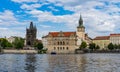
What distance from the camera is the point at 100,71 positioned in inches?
1575

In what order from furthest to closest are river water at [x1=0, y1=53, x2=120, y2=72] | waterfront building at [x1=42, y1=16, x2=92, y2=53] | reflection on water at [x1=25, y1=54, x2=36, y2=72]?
waterfront building at [x1=42, y1=16, x2=92, y2=53], reflection on water at [x1=25, y1=54, x2=36, y2=72], river water at [x1=0, y1=53, x2=120, y2=72]

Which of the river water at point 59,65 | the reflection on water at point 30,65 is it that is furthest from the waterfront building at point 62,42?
the river water at point 59,65

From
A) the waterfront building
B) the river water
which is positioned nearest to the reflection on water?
the river water

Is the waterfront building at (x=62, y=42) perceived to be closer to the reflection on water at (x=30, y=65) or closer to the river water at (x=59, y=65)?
the reflection on water at (x=30, y=65)

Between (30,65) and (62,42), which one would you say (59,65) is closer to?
(30,65)

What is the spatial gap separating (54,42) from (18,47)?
81.0ft

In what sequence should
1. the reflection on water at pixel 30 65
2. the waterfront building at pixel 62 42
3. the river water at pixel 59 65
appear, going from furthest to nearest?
the waterfront building at pixel 62 42 < the reflection on water at pixel 30 65 < the river water at pixel 59 65

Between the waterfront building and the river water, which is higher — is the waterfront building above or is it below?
above

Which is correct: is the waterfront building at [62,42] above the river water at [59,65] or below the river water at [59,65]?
above

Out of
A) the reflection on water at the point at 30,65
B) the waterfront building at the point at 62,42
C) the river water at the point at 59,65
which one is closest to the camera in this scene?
the river water at the point at 59,65

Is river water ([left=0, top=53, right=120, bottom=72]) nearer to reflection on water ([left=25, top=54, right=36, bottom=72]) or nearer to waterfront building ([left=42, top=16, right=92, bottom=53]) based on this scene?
reflection on water ([left=25, top=54, right=36, bottom=72])

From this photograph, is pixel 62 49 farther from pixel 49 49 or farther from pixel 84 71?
pixel 84 71

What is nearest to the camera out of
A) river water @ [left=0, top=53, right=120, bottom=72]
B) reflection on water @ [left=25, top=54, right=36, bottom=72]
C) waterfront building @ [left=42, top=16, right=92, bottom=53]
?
river water @ [left=0, top=53, right=120, bottom=72]

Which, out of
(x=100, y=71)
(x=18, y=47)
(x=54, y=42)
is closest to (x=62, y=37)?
(x=54, y=42)
